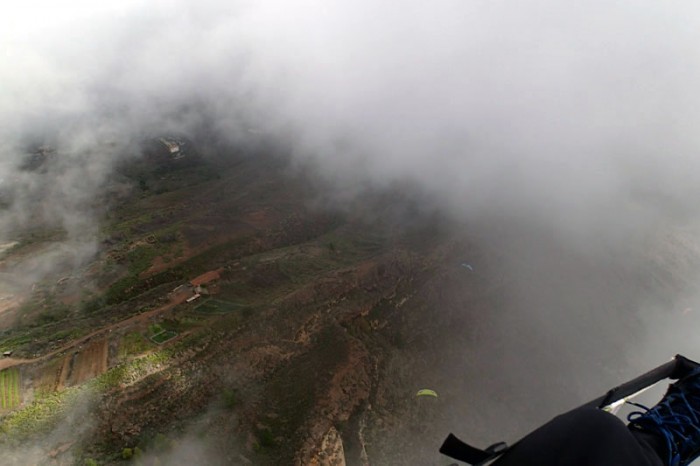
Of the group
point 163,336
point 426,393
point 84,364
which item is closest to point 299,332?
point 163,336

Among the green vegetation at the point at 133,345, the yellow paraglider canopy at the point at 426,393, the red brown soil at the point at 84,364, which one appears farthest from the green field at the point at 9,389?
the yellow paraglider canopy at the point at 426,393

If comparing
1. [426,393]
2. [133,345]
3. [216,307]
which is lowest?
[133,345]

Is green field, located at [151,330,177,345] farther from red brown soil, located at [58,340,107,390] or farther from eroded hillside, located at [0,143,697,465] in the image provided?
red brown soil, located at [58,340,107,390]

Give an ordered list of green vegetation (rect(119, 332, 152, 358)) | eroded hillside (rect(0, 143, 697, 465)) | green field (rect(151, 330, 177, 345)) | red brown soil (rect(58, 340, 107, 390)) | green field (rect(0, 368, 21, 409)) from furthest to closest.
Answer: green field (rect(151, 330, 177, 345)) → green vegetation (rect(119, 332, 152, 358)) → red brown soil (rect(58, 340, 107, 390)) → green field (rect(0, 368, 21, 409)) → eroded hillside (rect(0, 143, 697, 465))

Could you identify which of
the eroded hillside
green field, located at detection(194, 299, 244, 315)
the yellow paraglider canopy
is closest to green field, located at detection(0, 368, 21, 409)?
the eroded hillside

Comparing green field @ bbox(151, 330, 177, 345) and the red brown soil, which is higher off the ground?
green field @ bbox(151, 330, 177, 345)

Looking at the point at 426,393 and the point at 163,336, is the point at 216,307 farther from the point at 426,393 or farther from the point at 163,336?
the point at 426,393
